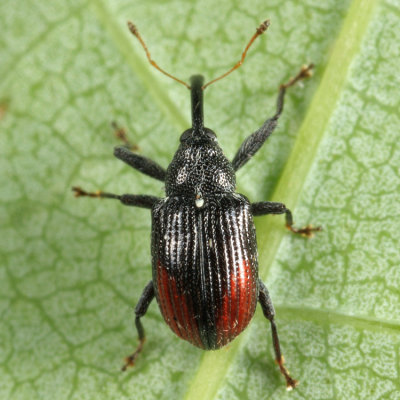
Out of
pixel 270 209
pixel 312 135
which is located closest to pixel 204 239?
pixel 270 209

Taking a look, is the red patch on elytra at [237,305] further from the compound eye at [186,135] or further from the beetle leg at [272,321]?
the compound eye at [186,135]

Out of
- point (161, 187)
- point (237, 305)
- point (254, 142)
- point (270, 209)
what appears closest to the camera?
point (237, 305)

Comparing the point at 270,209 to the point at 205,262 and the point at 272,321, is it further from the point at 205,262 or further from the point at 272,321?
the point at 272,321

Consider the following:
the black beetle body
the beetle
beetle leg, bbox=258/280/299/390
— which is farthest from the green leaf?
the black beetle body

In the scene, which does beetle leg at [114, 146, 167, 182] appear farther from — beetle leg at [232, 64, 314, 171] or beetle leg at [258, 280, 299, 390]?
beetle leg at [258, 280, 299, 390]

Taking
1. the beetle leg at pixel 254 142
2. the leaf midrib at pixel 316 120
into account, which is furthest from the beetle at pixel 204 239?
the leaf midrib at pixel 316 120

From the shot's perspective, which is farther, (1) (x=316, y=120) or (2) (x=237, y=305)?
(1) (x=316, y=120)

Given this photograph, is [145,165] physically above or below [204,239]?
above
